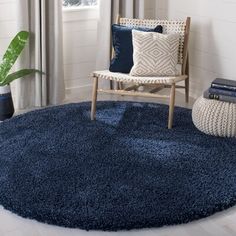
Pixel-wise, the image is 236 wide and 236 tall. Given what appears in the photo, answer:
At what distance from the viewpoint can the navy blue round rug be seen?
2.18m

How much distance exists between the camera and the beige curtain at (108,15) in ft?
12.9

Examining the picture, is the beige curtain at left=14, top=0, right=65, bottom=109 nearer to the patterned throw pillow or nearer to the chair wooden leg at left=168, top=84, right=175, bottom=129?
the patterned throw pillow

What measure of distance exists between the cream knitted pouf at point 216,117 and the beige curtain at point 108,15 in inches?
47.5

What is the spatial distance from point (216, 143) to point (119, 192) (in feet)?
3.02

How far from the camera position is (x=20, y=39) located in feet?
11.1

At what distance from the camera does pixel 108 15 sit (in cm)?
394

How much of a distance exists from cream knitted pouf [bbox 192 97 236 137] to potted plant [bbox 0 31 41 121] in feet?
4.52

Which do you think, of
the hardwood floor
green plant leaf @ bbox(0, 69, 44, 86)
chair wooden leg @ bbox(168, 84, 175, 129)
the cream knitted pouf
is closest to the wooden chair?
chair wooden leg @ bbox(168, 84, 175, 129)

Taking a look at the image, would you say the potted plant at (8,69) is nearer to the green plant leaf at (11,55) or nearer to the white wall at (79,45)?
the green plant leaf at (11,55)

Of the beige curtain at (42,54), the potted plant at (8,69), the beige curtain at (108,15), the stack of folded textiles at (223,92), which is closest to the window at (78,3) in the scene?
the beige curtain at (108,15)

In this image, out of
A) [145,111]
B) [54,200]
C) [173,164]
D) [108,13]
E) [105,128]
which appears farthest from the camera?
[108,13]

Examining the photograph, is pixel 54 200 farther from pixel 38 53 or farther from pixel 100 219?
pixel 38 53

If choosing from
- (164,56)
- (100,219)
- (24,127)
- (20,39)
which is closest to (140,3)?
(164,56)

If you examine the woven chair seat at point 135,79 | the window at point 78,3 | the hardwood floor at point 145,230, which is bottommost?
the hardwood floor at point 145,230
